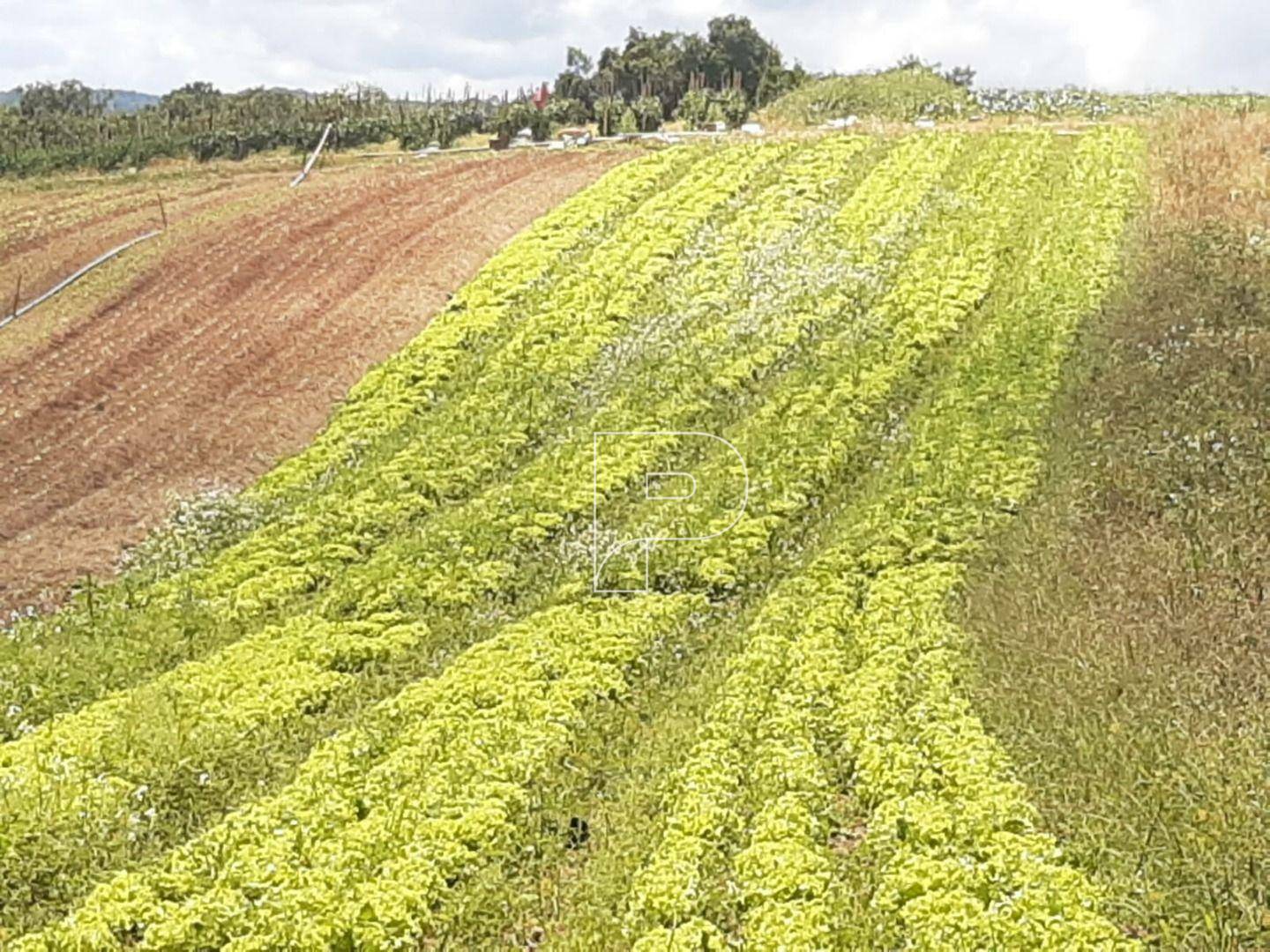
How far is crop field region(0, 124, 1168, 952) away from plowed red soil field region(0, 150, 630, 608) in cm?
13

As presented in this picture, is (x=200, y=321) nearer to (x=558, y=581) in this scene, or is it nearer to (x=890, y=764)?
(x=558, y=581)

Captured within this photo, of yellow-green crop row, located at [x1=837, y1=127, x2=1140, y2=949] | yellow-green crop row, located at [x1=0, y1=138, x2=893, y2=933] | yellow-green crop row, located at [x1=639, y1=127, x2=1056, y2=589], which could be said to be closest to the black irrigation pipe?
yellow-green crop row, located at [x1=0, y1=138, x2=893, y2=933]

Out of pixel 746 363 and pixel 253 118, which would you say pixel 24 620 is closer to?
pixel 746 363

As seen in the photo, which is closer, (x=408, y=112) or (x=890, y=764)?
(x=890, y=764)

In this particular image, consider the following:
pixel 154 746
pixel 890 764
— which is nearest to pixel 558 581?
pixel 154 746

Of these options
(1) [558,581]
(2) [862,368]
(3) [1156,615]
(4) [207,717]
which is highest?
(2) [862,368]

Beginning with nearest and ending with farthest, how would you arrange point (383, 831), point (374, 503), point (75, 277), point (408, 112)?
point (383, 831) → point (374, 503) → point (75, 277) → point (408, 112)

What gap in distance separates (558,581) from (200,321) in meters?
13.4

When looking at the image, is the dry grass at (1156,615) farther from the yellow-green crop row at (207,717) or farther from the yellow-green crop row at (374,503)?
the yellow-green crop row at (374,503)

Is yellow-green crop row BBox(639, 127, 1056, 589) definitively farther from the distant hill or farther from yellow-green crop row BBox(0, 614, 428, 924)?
the distant hill

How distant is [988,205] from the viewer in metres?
30.7

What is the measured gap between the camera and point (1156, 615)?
13.4 meters

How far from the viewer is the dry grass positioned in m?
9.86

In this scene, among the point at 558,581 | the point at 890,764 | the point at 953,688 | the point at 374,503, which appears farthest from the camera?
the point at 374,503
